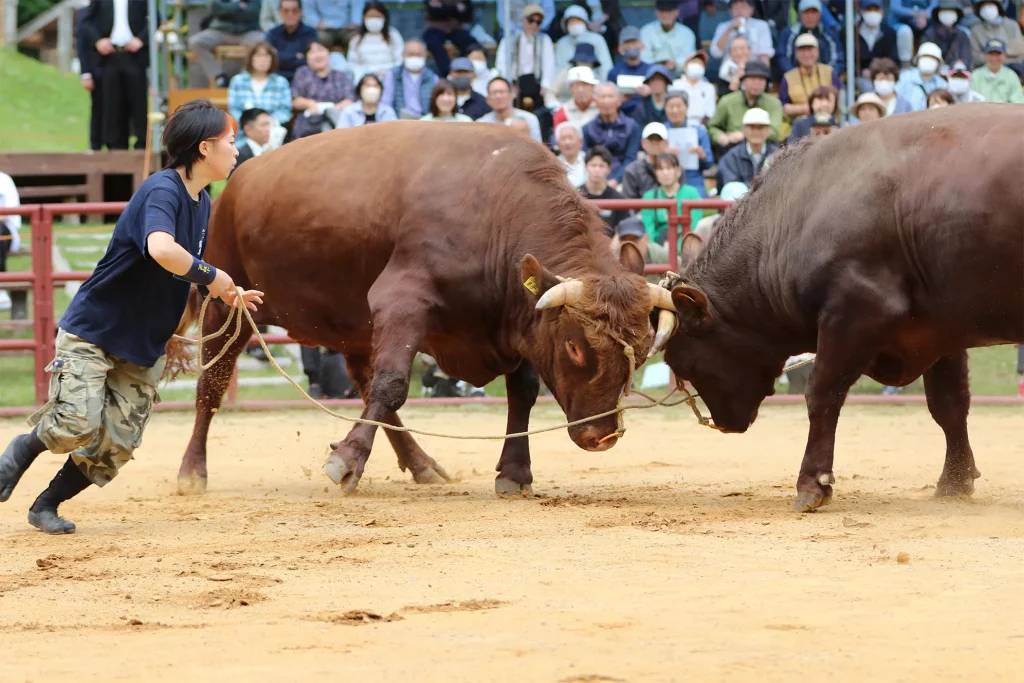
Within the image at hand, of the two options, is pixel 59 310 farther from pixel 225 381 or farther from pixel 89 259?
pixel 225 381

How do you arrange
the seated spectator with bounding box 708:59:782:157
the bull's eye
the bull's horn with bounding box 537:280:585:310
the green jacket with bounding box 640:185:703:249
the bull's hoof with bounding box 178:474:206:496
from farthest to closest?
the seated spectator with bounding box 708:59:782:157
the green jacket with bounding box 640:185:703:249
the bull's hoof with bounding box 178:474:206:496
the bull's eye
the bull's horn with bounding box 537:280:585:310

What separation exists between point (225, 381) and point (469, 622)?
4144 millimetres

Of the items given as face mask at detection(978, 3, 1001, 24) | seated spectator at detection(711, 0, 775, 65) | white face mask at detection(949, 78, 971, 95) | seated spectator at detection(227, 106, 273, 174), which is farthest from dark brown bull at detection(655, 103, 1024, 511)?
face mask at detection(978, 3, 1001, 24)

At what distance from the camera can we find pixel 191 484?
7.84m

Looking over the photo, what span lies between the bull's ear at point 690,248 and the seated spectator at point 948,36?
9202 mm

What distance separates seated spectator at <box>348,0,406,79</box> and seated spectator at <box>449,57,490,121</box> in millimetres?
1036

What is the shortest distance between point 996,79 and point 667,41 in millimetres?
3437

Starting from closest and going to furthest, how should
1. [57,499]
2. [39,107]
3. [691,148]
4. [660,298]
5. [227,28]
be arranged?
[57,499]
[660,298]
[691,148]
[227,28]
[39,107]

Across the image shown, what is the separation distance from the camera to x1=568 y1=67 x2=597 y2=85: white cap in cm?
1427

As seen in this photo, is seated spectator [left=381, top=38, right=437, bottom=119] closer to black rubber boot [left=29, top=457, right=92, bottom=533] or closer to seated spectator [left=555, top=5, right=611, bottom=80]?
seated spectator [left=555, top=5, right=611, bottom=80]

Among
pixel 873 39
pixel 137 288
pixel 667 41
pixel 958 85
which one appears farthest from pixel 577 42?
pixel 137 288

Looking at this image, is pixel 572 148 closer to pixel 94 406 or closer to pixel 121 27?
pixel 121 27

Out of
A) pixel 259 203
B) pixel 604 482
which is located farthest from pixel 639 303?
pixel 259 203

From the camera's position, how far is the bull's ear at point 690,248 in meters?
7.59
